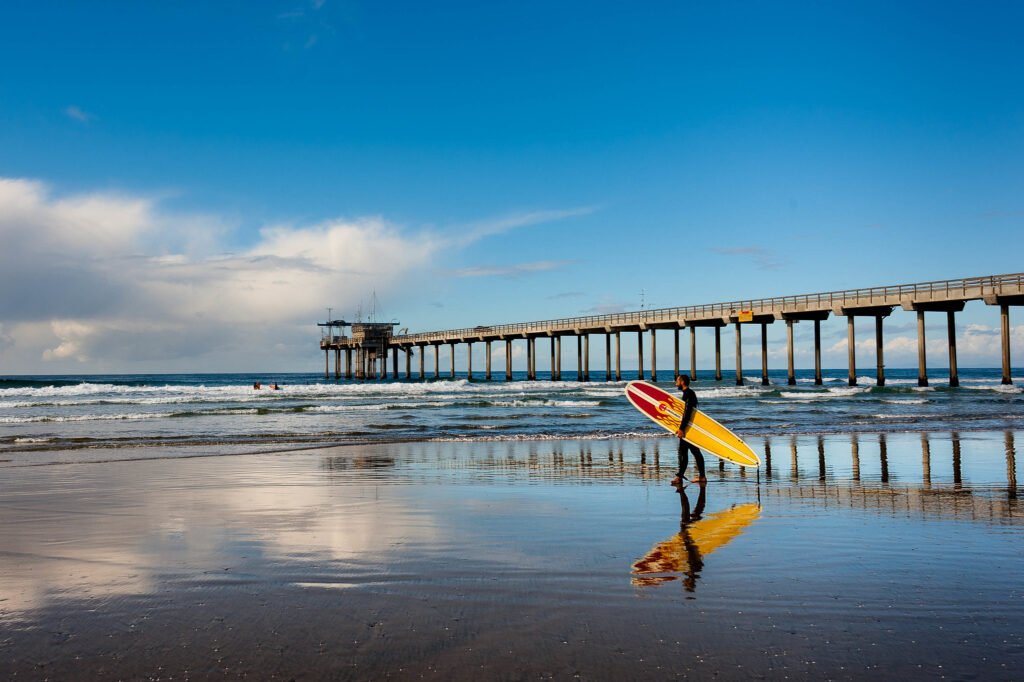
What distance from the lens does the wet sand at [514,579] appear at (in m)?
3.76

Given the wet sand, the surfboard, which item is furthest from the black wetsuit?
the wet sand

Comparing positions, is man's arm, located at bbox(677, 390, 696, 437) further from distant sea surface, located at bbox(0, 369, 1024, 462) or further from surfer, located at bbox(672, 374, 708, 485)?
distant sea surface, located at bbox(0, 369, 1024, 462)

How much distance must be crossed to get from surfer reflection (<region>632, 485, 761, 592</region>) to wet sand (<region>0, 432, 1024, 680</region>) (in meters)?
0.03

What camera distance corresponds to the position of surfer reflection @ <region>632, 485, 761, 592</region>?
17.2 ft

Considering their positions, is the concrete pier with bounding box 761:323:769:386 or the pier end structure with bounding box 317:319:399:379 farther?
the pier end structure with bounding box 317:319:399:379

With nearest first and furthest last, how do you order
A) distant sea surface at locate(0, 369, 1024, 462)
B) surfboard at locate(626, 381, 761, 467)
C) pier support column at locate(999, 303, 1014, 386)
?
1. surfboard at locate(626, 381, 761, 467)
2. distant sea surface at locate(0, 369, 1024, 462)
3. pier support column at locate(999, 303, 1014, 386)

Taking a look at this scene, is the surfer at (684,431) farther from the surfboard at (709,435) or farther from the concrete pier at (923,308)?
the concrete pier at (923,308)

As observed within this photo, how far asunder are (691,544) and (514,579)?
179 centimetres

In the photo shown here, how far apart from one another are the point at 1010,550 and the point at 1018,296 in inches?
1293

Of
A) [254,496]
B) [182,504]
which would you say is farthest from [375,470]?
[182,504]

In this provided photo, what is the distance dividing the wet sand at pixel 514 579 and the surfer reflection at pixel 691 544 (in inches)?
1.4

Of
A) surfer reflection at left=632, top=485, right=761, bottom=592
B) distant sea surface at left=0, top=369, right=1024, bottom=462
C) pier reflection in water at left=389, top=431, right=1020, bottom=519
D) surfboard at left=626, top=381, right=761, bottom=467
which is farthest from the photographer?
distant sea surface at left=0, top=369, right=1024, bottom=462

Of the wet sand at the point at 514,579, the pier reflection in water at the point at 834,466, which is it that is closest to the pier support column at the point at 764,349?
the pier reflection in water at the point at 834,466

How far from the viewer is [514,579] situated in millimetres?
5203
